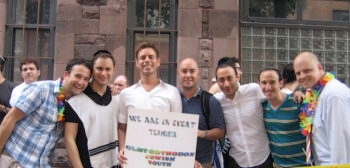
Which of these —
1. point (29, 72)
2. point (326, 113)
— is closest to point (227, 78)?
point (326, 113)

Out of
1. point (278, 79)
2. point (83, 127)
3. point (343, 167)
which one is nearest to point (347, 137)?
point (343, 167)

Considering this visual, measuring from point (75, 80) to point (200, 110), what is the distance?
1.24m

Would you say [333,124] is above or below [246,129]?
above

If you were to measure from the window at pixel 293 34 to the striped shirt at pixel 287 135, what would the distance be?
379cm

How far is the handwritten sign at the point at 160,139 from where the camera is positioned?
402 cm

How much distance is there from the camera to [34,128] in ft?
12.7

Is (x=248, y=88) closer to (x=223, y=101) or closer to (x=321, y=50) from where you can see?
(x=223, y=101)

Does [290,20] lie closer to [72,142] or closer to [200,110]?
[200,110]

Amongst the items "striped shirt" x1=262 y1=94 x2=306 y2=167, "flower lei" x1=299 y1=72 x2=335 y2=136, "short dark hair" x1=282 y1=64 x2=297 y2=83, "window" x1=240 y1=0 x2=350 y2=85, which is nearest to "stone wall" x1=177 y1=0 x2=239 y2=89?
"window" x1=240 y1=0 x2=350 y2=85

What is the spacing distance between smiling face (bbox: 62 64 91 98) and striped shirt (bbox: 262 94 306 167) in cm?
188

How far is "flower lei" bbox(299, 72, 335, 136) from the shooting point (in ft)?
13.5

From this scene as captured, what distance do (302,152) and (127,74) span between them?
4283 millimetres

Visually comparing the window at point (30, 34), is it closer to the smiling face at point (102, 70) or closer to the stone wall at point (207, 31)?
the stone wall at point (207, 31)

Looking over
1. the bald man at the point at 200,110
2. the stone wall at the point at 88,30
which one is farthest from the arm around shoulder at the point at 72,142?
the stone wall at the point at 88,30
